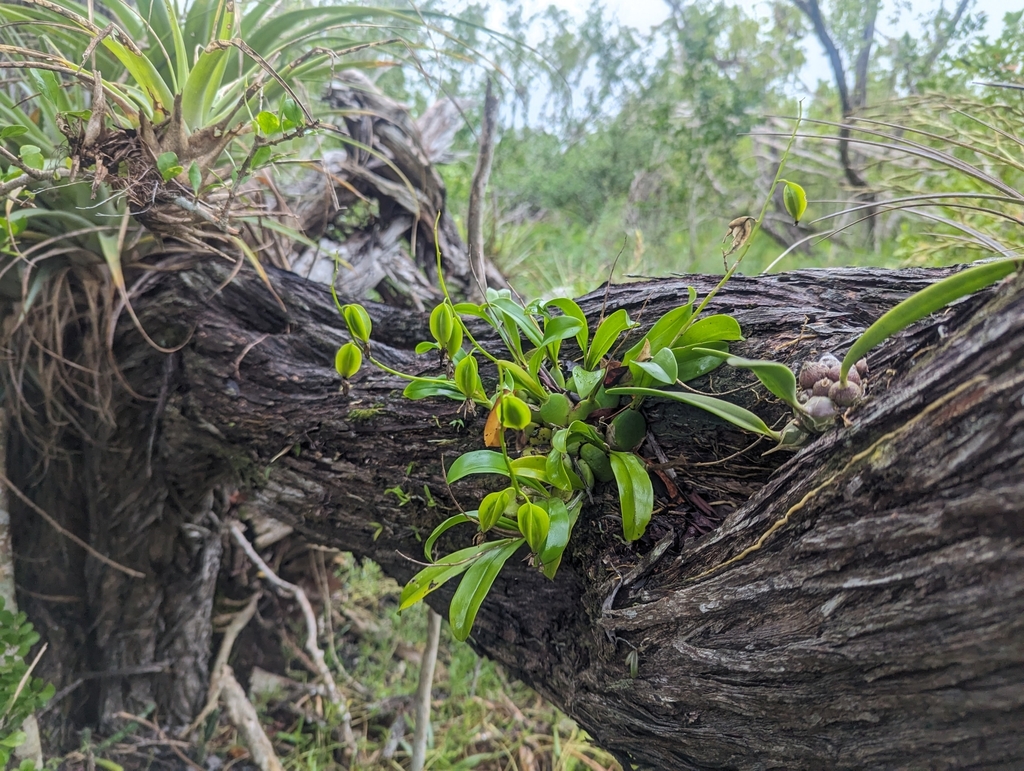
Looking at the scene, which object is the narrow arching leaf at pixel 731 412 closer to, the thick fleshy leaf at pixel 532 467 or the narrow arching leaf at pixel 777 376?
the narrow arching leaf at pixel 777 376

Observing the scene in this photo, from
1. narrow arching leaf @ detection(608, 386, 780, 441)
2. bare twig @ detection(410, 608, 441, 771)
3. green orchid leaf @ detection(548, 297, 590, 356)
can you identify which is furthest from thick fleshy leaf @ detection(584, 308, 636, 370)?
bare twig @ detection(410, 608, 441, 771)

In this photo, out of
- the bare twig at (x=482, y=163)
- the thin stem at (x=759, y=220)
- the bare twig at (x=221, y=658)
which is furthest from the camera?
the bare twig at (x=221, y=658)

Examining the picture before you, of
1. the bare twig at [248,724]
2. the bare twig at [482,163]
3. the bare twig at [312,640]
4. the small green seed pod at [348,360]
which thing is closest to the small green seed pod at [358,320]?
the small green seed pod at [348,360]

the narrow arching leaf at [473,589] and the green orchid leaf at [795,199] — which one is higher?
the green orchid leaf at [795,199]

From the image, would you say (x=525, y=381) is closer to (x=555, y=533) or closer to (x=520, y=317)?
(x=520, y=317)

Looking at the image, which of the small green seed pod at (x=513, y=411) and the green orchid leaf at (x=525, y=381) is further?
the green orchid leaf at (x=525, y=381)

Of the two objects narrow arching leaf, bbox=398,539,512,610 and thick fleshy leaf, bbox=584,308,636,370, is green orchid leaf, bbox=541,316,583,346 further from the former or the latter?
narrow arching leaf, bbox=398,539,512,610

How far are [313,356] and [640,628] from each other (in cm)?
88

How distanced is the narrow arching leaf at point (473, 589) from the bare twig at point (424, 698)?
2.80 ft

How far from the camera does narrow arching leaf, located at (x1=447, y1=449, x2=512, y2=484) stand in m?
0.72

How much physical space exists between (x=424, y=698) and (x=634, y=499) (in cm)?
116

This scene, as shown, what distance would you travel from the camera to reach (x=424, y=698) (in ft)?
5.03

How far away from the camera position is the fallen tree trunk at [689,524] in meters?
0.43

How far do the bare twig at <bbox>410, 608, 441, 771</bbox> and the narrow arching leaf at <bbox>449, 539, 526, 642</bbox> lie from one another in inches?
33.6
